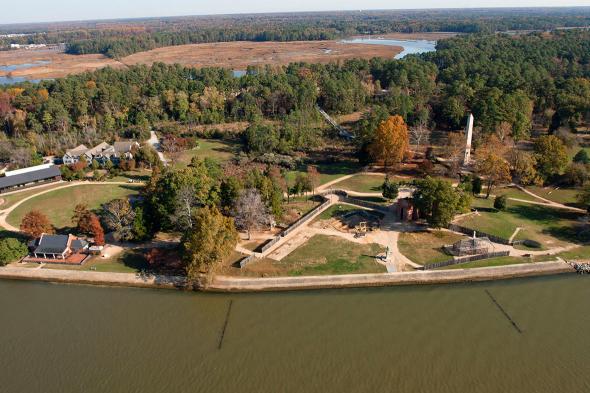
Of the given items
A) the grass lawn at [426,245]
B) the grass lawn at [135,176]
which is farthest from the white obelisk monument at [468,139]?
the grass lawn at [135,176]

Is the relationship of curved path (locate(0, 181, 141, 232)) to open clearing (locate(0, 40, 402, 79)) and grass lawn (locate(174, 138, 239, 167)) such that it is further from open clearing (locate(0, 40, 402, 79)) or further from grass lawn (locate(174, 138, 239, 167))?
open clearing (locate(0, 40, 402, 79))

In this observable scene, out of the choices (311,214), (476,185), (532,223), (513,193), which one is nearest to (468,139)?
(513,193)

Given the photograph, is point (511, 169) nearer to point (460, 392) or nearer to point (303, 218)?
point (303, 218)

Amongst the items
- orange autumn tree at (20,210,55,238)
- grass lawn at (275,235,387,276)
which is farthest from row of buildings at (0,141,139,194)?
grass lawn at (275,235,387,276)

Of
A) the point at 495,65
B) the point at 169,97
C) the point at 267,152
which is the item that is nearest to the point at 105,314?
the point at 267,152

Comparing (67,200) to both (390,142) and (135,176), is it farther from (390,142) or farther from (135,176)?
(390,142)

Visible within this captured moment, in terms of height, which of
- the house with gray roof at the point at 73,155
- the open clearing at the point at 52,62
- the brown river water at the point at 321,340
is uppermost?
the open clearing at the point at 52,62

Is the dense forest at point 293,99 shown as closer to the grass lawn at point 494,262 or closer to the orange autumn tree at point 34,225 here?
the orange autumn tree at point 34,225
